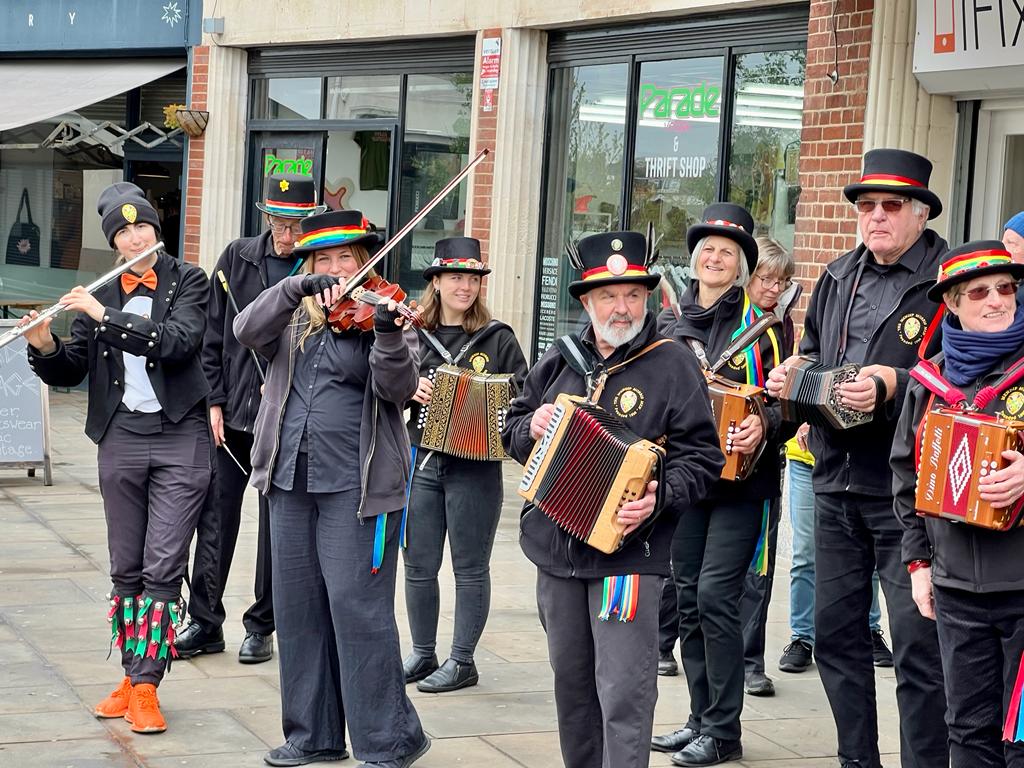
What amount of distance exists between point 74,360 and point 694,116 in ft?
21.2

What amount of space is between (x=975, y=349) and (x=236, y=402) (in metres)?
3.59

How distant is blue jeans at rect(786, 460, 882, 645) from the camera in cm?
729

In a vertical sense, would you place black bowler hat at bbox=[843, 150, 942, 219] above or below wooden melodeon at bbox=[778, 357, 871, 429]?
above

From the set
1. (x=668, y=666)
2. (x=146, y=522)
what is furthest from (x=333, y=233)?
(x=668, y=666)

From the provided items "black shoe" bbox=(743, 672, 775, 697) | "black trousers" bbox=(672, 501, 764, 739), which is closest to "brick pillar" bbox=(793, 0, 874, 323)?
Answer: "black shoe" bbox=(743, 672, 775, 697)

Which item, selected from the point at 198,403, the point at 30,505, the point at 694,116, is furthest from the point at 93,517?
the point at 694,116

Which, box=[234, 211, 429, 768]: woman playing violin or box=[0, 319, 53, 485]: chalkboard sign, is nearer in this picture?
box=[234, 211, 429, 768]: woman playing violin

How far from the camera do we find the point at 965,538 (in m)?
4.46

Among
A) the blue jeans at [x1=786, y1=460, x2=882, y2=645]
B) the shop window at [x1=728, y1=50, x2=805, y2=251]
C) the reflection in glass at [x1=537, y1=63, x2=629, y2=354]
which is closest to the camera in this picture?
the blue jeans at [x1=786, y1=460, x2=882, y2=645]

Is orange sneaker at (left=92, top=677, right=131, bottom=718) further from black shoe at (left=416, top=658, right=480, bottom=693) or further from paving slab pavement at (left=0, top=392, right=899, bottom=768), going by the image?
black shoe at (left=416, top=658, right=480, bottom=693)

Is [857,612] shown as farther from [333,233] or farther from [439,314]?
[439,314]

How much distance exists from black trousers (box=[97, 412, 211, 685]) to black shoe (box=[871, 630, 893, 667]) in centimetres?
334

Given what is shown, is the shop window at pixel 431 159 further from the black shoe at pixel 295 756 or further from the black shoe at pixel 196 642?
the black shoe at pixel 295 756

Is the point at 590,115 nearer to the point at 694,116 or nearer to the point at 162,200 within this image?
the point at 694,116
